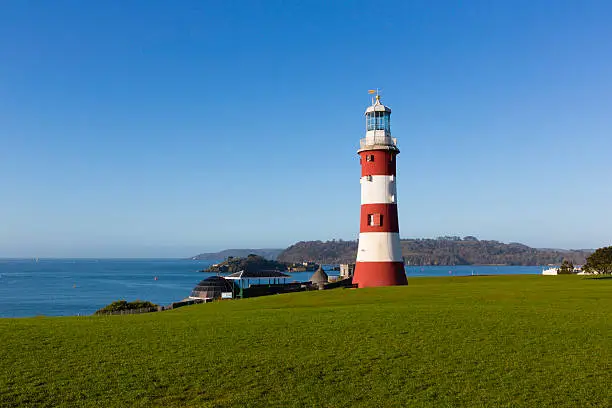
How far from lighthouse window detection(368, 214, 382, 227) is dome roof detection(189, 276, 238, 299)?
1462cm

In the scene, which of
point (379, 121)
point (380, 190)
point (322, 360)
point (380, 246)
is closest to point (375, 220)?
point (380, 246)

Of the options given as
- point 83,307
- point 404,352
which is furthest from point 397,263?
point 83,307

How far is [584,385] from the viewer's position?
1156cm

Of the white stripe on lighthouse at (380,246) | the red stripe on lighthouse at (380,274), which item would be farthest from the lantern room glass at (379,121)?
the red stripe on lighthouse at (380,274)

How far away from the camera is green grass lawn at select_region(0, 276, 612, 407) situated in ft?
36.4

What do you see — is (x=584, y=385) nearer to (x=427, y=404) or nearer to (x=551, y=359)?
(x=551, y=359)

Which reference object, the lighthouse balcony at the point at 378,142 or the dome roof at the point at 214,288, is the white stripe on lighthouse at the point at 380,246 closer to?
the lighthouse balcony at the point at 378,142

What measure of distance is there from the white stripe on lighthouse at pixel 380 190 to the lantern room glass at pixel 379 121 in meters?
4.43

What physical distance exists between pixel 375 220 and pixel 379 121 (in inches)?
333

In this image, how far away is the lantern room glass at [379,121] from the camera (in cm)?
4156

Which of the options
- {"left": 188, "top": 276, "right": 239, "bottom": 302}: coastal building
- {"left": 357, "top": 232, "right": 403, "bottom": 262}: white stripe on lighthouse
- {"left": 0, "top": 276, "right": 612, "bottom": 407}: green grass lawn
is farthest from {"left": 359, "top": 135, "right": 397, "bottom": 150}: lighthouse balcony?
{"left": 0, "top": 276, "right": 612, "bottom": 407}: green grass lawn

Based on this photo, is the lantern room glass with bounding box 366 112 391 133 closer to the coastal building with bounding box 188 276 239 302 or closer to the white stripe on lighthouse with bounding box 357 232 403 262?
the white stripe on lighthouse with bounding box 357 232 403 262

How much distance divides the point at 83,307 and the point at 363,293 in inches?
2736

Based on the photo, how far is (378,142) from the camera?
4038cm
